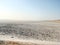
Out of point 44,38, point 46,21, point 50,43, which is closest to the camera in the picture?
point 50,43

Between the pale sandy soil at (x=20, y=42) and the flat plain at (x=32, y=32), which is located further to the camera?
the flat plain at (x=32, y=32)

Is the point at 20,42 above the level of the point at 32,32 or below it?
below

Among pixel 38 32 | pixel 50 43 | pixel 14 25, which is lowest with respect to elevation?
pixel 50 43

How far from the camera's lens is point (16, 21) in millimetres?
2307

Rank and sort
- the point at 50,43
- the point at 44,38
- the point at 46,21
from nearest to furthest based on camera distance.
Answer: the point at 50,43
the point at 44,38
the point at 46,21

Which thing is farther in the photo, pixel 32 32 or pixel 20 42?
pixel 32 32

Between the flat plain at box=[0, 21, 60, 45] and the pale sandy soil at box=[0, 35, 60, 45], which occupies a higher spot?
the flat plain at box=[0, 21, 60, 45]

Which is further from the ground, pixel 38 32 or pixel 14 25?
pixel 14 25

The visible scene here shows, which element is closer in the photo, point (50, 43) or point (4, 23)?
point (50, 43)

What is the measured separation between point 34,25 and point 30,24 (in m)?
0.10

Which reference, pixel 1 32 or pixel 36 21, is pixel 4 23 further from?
pixel 36 21

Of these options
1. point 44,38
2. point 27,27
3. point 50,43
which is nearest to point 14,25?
point 27,27

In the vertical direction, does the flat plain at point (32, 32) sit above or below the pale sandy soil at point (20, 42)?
above

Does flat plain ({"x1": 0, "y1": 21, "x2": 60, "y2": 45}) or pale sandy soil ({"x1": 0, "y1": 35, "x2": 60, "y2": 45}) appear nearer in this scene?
pale sandy soil ({"x1": 0, "y1": 35, "x2": 60, "y2": 45})
